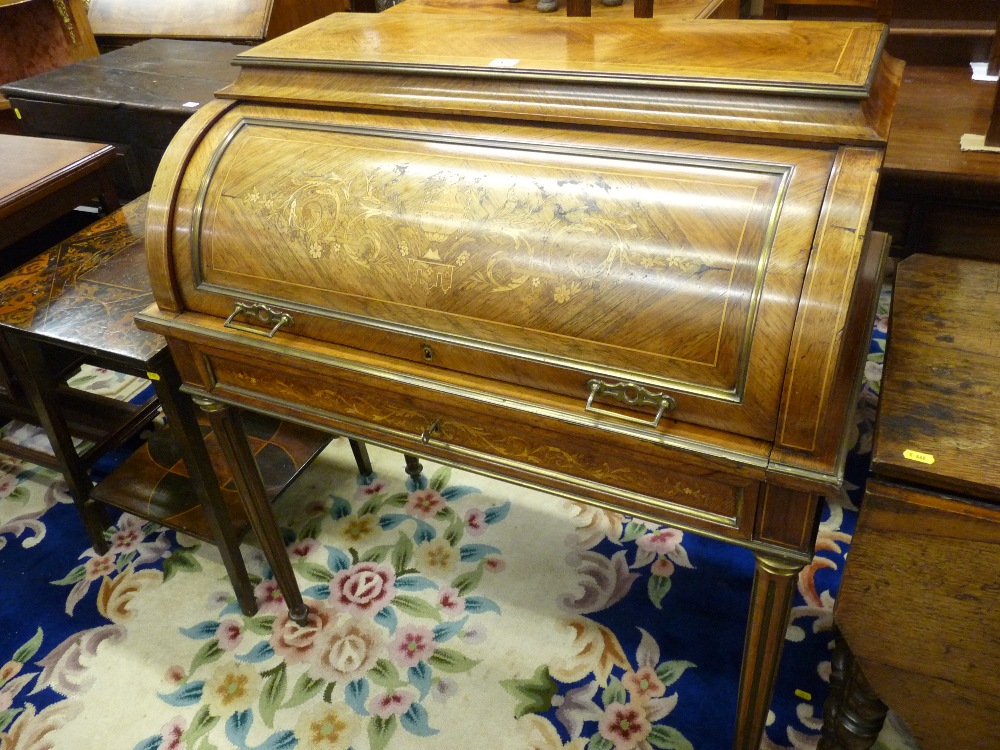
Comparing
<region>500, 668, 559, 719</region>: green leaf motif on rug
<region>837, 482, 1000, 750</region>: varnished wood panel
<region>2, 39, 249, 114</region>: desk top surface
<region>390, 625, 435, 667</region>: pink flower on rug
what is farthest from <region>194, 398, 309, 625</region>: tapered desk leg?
<region>2, 39, 249, 114</region>: desk top surface

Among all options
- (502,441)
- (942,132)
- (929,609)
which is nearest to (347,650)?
(502,441)

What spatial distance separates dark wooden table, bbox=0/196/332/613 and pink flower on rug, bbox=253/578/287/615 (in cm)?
3

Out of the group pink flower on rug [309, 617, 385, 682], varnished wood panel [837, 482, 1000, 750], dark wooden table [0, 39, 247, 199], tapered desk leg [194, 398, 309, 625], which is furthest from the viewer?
dark wooden table [0, 39, 247, 199]

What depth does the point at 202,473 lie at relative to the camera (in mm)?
1555

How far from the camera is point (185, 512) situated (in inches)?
69.9

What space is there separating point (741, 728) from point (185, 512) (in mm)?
1269

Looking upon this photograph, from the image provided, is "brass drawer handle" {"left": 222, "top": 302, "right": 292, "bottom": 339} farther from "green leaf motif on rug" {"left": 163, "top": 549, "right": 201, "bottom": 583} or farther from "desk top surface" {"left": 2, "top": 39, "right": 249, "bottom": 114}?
"desk top surface" {"left": 2, "top": 39, "right": 249, "bottom": 114}

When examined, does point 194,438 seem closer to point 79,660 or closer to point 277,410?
point 277,410

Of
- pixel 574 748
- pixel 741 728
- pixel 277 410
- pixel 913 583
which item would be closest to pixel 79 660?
pixel 277 410

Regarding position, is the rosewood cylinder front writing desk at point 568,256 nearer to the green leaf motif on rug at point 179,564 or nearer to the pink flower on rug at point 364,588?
the pink flower on rug at point 364,588

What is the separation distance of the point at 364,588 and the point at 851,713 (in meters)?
1.06

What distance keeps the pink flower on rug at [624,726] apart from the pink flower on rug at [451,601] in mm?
397

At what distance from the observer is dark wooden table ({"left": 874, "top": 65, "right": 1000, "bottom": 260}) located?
148cm

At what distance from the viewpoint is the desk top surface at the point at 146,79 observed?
247 cm
